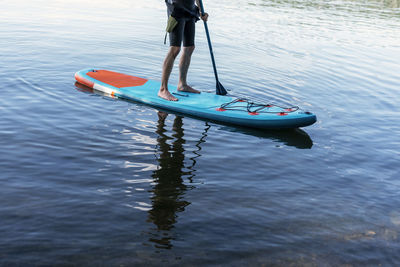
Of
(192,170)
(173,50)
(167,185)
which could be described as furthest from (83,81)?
(167,185)

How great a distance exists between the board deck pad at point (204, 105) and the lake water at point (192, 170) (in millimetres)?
152

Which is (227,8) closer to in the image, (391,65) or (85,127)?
(391,65)

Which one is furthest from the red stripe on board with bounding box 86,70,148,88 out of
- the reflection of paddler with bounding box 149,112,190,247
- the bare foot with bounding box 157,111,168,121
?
the reflection of paddler with bounding box 149,112,190,247

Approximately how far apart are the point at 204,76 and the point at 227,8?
12.2 m

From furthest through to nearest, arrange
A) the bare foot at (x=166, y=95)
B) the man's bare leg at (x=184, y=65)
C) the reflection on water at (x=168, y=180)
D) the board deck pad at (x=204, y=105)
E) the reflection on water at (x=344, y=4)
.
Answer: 1. the reflection on water at (x=344, y=4)
2. the man's bare leg at (x=184, y=65)
3. the bare foot at (x=166, y=95)
4. the board deck pad at (x=204, y=105)
5. the reflection on water at (x=168, y=180)

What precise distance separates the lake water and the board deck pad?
152mm

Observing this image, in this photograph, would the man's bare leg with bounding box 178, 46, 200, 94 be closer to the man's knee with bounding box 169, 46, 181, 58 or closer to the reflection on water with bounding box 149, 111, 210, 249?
the man's knee with bounding box 169, 46, 181, 58

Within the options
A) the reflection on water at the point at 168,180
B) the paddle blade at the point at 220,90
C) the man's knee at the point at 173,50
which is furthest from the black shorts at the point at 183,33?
the reflection on water at the point at 168,180

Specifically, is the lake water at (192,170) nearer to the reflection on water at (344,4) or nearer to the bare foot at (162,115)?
the bare foot at (162,115)

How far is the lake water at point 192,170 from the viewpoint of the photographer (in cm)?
345

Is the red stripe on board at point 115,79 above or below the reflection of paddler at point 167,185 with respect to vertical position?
above

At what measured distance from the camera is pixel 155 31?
13703 millimetres

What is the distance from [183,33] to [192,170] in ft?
9.20

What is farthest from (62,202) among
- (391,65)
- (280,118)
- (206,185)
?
(391,65)
